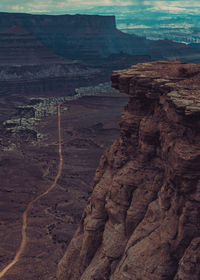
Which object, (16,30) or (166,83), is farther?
(16,30)

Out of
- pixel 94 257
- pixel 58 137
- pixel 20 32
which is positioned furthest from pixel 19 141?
pixel 20 32

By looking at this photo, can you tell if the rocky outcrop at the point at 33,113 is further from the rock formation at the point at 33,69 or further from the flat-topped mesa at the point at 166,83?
the flat-topped mesa at the point at 166,83

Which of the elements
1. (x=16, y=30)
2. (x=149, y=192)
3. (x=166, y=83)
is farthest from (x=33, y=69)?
(x=149, y=192)

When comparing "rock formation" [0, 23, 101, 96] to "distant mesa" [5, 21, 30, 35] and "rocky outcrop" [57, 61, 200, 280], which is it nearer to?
"distant mesa" [5, 21, 30, 35]

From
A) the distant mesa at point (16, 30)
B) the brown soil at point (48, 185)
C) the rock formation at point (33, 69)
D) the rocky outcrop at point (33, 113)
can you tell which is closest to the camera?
the brown soil at point (48, 185)

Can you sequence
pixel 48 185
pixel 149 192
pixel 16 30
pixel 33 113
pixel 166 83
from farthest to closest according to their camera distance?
pixel 16 30
pixel 33 113
pixel 48 185
pixel 166 83
pixel 149 192

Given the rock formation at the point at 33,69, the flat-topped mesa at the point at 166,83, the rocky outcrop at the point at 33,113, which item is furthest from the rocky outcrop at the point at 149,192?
the rock formation at the point at 33,69

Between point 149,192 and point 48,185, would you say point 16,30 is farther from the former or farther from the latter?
point 149,192
